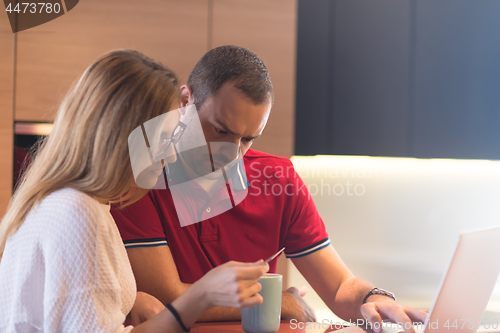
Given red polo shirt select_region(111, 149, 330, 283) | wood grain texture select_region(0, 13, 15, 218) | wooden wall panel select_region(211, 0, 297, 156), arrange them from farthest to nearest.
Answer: wooden wall panel select_region(211, 0, 297, 156)
wood grain texture select_region(0, 13, 15, 218)
red polo shirt select_region(111, 149, 330, 283)

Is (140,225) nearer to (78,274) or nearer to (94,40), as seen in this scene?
(78,274)

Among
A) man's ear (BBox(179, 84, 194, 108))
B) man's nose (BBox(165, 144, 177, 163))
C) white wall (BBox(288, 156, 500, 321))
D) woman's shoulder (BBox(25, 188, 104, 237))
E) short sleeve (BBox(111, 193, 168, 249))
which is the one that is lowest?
white wall (BBox(288, 156, 500, 321))

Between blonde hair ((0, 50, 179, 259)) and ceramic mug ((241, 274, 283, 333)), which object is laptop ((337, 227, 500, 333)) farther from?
blonde hair ((0, 50, 179, 259))

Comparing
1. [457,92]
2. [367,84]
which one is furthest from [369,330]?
[457,92]

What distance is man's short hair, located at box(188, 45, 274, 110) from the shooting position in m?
1.19

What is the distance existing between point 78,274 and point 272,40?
174cm

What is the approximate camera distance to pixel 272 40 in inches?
85.7

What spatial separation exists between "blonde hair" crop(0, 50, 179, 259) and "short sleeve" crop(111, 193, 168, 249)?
35cm

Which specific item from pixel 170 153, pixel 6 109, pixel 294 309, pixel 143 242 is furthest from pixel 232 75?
pixel 6 109

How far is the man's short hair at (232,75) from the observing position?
1.19m

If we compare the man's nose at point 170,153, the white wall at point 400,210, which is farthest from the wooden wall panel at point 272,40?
the man's nose at point 170,153

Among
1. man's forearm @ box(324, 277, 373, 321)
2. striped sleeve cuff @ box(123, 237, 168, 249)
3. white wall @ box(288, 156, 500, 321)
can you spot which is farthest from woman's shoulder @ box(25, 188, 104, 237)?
white wall @ box(288, 156, 500, 321)

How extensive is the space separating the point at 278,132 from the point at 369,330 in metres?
1.36

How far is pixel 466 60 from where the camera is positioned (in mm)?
2320
